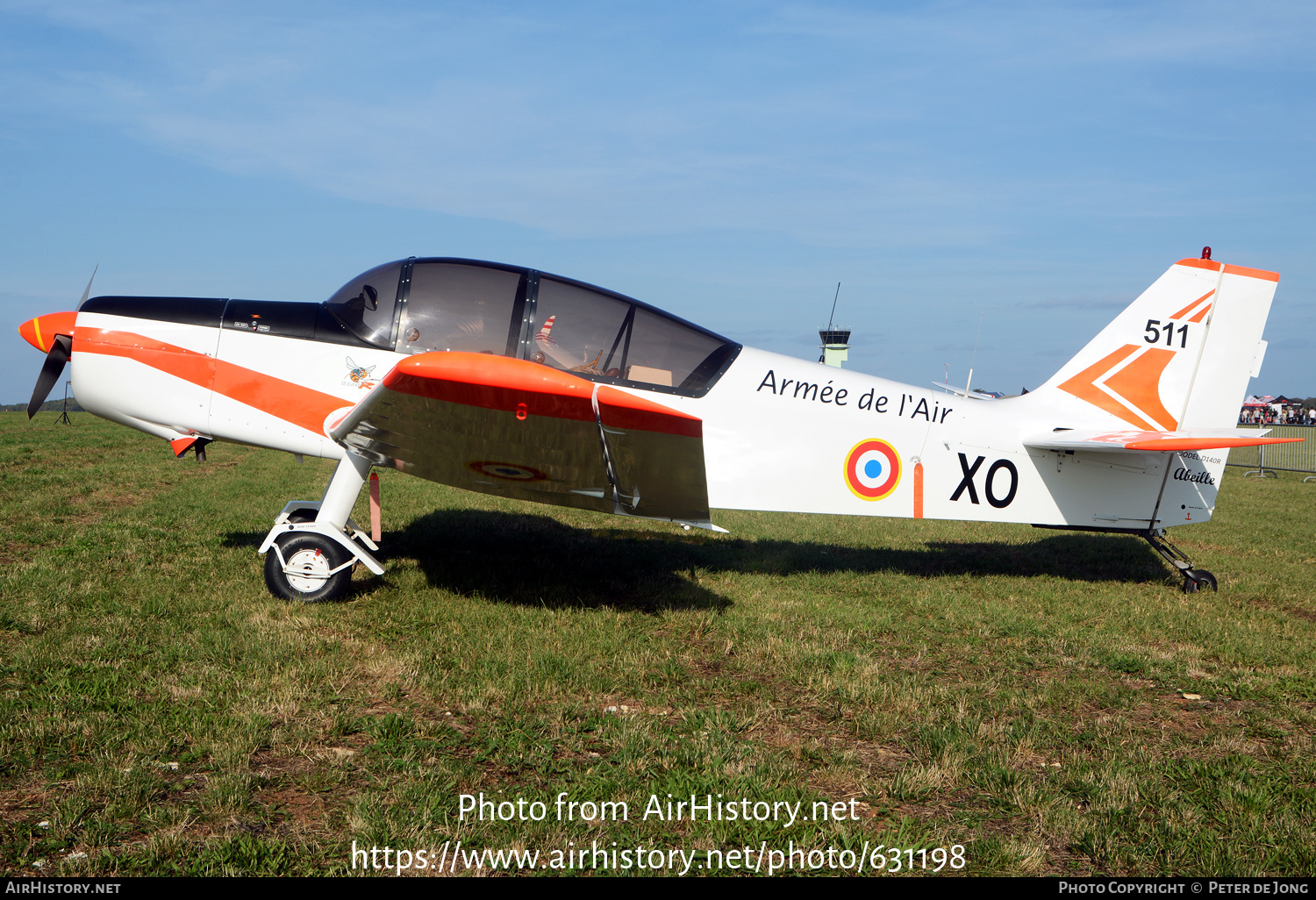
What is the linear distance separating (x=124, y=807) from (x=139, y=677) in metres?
1.31

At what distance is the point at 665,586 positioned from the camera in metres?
6.14

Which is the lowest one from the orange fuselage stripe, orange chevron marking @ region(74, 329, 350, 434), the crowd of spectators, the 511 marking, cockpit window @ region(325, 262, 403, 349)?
orange chevron marking @ region(74, 329, 350, 434)

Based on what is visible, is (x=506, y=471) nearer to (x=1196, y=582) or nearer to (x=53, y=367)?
(x=53, y=367)

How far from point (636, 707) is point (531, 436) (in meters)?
1.58

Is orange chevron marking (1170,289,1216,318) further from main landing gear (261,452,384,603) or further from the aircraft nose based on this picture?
the aircraft nose

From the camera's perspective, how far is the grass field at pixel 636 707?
105 inches

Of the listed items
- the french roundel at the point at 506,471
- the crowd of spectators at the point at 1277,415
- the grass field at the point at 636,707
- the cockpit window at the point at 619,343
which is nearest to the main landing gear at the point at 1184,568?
the grass field at the point at 636,707

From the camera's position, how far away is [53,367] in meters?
5.57

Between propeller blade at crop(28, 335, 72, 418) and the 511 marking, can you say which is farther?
the 511 marking

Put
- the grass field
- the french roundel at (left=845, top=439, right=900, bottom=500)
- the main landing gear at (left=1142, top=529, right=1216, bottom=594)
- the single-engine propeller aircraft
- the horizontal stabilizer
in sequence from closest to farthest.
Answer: the grass field < the single-engine propeller aircraft < the horizontal stabilizer < the french roundel at (left=845, top=439, right=900, bottom=500) < the main landing gear at (left=1142, top=529, right=1216, bottom=594)

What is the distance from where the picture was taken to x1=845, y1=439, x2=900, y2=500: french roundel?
5.86 m

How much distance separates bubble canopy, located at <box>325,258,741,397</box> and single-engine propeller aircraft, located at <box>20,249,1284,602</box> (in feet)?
0.05

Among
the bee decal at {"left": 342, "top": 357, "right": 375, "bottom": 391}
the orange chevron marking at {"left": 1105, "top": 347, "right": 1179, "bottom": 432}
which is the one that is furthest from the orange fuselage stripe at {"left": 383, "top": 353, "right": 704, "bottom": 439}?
the orange chevron marking at {"left": 1105, "top": 347, "right": 1179, "bottom": 432}

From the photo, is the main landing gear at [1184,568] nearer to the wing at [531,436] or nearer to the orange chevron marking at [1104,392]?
the orange chevron marking at [1104,392]
